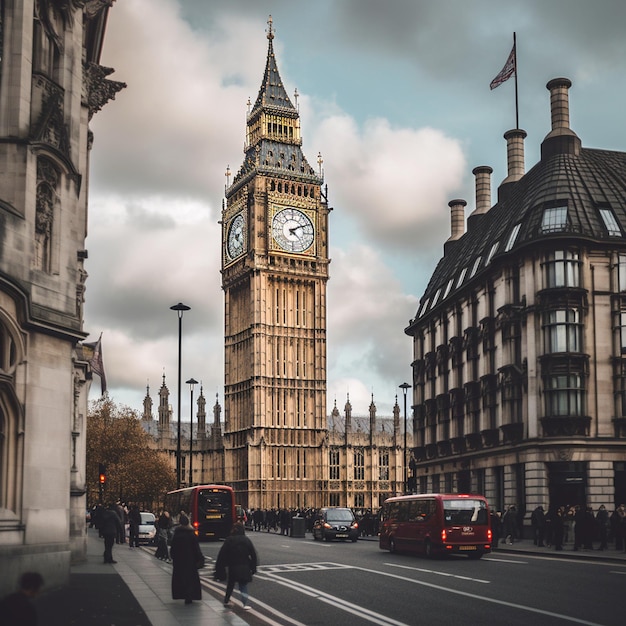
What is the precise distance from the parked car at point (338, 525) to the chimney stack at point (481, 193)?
25713mm

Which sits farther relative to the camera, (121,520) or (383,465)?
(383,465)

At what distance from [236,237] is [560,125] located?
69.9 m

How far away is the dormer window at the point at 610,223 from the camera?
50406 mm

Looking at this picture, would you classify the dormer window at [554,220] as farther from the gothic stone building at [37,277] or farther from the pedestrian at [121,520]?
the gothic stone building at [37,277]

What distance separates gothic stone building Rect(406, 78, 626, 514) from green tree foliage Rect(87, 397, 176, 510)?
38460mm

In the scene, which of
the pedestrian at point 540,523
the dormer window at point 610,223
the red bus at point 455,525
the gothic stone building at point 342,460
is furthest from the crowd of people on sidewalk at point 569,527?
the gothic stone building at point 342,460

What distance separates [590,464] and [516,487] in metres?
4.72

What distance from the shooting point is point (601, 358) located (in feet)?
161

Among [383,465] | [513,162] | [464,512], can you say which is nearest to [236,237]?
[383,465]

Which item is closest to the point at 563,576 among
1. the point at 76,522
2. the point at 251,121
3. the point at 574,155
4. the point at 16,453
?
the point at 16,453

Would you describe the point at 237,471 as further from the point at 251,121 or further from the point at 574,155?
the point at 574,155

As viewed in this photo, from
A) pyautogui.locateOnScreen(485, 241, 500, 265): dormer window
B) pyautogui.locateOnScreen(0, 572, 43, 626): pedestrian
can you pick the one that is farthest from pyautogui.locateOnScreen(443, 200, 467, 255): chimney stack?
pyautogui.locateOnScreen(0, 572, 43, 626): pedestrian

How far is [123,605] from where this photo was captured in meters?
20.1

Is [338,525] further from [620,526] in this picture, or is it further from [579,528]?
[620,526]
